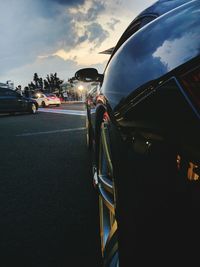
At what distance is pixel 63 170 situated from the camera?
3705 mm

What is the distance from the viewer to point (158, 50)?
0.95 m

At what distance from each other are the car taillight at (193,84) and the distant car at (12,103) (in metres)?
16.1

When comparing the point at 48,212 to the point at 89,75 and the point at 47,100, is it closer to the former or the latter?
the point at 89,75

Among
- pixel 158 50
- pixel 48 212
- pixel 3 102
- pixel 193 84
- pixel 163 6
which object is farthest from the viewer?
pixel 3 102

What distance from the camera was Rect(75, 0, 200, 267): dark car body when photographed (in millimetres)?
771

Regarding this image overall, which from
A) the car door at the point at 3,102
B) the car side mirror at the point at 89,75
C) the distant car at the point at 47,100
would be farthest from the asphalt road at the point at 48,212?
the distant car at the point at 47,100

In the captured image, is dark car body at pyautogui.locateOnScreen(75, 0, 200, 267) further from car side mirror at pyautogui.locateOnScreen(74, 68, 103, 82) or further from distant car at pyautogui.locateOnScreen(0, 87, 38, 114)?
distant car at pyautogui.locateOnScreen(0, 87, 38, 114)

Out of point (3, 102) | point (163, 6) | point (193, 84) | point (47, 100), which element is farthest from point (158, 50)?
point (47, 100)

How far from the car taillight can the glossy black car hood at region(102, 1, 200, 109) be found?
0.05 m

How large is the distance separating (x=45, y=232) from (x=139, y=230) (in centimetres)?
133

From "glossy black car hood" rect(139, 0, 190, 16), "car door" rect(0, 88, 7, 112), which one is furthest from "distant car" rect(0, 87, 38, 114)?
"glossy black car hood" rect(139, 0, 190, 16)

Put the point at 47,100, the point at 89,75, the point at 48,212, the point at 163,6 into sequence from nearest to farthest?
the point at 163,6
the point at 89,75
the point at 48,212
the point at 47,100

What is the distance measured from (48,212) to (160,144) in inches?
71.3

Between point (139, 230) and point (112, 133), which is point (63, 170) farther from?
point (139, 230)
